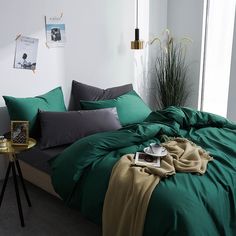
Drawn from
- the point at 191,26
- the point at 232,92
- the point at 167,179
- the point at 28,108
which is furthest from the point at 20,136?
the point at 191,26

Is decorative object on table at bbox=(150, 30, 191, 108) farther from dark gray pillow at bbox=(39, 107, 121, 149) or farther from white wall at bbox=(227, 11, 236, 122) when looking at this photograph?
dark gray pillow at bbox=(39, 107, 121, 149)

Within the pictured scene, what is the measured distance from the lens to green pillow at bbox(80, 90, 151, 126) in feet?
10.00

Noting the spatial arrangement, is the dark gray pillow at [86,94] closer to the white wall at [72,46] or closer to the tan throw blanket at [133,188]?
the white wall at [72,46]

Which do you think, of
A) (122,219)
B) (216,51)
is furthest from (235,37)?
(122,219)

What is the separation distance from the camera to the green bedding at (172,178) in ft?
5.20

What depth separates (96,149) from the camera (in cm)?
211

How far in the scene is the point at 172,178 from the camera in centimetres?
179

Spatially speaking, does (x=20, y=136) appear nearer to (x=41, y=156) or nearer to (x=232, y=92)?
(x=41, y=156)

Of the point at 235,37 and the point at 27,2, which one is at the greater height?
the point at 27,2

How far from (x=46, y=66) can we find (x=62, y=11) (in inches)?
22.7

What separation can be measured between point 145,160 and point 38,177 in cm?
107

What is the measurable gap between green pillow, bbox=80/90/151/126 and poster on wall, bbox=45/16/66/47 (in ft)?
2.11

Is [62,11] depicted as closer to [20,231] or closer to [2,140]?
[2,140]

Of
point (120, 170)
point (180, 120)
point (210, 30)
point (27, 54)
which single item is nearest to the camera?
point (120, 170)
